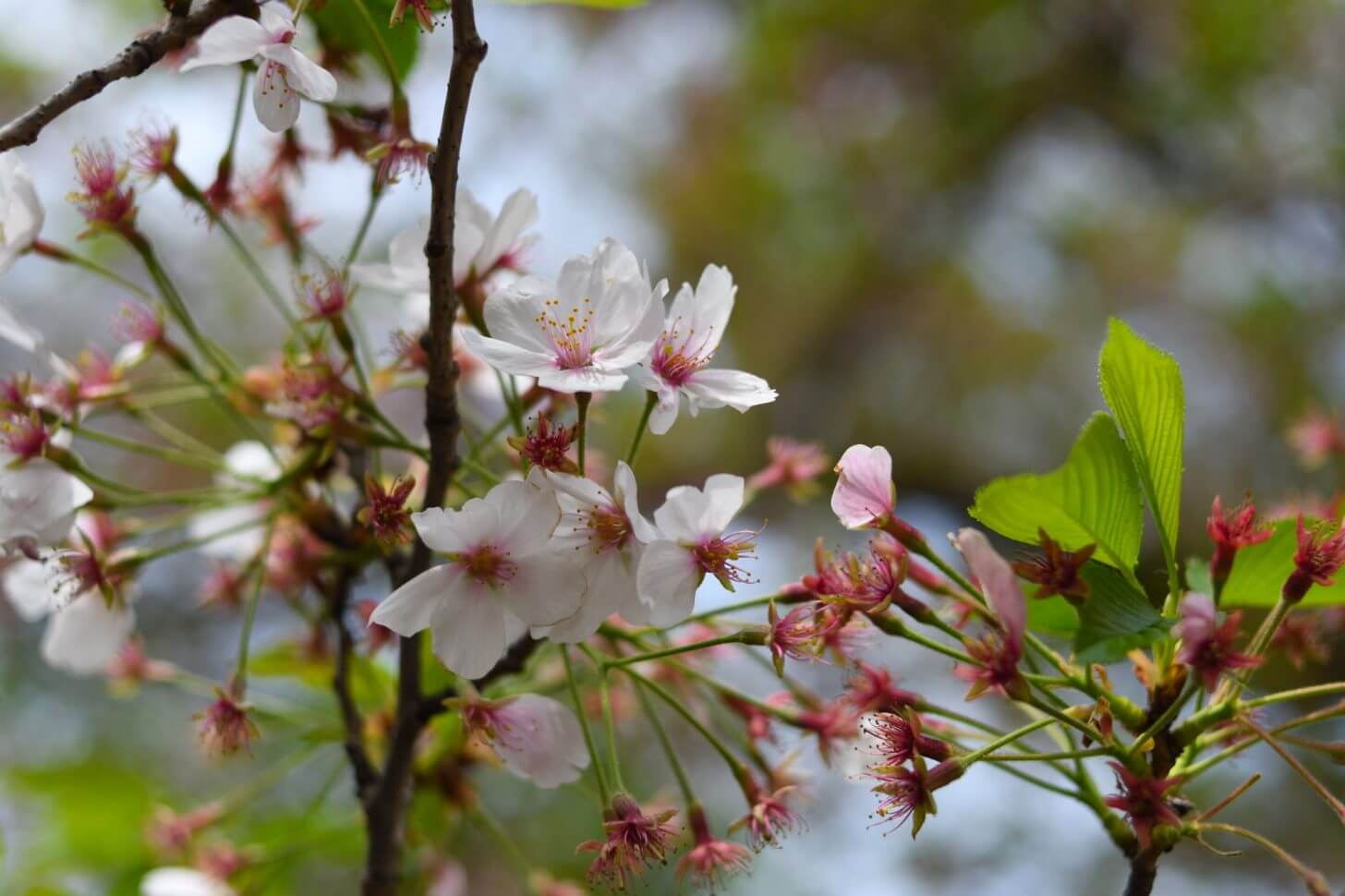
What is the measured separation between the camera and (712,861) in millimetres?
698

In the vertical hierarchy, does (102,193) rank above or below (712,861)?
above

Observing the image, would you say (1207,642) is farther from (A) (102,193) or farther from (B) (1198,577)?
(A) (102,193)

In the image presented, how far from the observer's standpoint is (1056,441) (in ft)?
11.3

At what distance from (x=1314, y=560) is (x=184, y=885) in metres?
0.93

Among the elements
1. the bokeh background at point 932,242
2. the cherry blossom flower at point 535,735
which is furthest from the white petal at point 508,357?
the bokeh background at point 932,242

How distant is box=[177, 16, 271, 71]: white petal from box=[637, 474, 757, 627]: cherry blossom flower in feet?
1.03

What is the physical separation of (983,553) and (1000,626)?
54 millimetres

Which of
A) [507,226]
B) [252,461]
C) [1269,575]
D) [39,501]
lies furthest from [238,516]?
[1269,575]

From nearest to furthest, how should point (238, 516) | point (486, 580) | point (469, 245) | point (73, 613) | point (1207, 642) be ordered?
point (1207, 642) < point (486, 580) < point (469, 245) < point (73, 613) < point (238, 516)

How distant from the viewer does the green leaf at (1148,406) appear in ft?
1.87

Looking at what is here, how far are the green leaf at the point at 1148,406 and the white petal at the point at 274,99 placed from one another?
17.6 inches

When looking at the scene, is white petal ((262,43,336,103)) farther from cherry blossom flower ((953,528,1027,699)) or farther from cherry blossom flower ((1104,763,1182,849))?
cherry blossom flower ((1104,763,1182,849))

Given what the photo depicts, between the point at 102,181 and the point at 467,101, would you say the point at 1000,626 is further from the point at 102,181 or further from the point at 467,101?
the point at 102,181

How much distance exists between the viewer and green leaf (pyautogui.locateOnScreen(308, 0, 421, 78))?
754 millimetres
